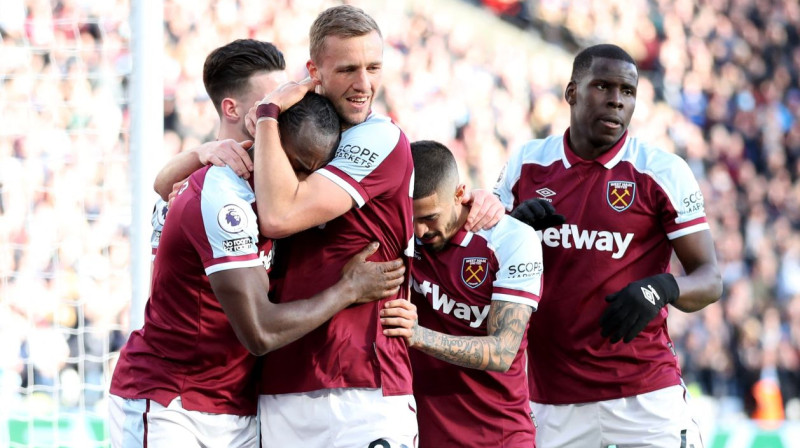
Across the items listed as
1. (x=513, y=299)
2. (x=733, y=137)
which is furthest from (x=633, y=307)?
(x=733, y=137)

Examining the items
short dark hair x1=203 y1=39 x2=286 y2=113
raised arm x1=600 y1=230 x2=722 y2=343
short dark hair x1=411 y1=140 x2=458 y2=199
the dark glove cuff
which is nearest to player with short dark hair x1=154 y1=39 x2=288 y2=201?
short dark hair x1=203 y1=39 x2=286 y2=113

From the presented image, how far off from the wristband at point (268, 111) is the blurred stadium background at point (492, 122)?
4.02 metres

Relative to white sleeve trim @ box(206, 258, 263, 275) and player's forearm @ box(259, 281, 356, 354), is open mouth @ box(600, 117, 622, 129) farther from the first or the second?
white sleeve trim @ box(206, 258, 263, 275)

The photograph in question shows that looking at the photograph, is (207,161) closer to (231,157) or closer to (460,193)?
(231,157)

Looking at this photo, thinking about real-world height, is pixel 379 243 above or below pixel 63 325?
above

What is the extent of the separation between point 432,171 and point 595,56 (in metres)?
1.19

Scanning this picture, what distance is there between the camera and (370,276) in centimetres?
298

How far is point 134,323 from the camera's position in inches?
179

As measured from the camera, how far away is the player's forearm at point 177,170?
348cm

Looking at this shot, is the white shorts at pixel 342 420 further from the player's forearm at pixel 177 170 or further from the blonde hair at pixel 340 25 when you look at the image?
the blonde hair at pixel 340 25

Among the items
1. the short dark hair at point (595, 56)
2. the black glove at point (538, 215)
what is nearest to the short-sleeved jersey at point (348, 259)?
the black glove at point (538, 215)

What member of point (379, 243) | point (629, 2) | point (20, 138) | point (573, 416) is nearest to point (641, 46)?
point (629, 2)

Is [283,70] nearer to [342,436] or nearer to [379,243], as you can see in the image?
[379,243]

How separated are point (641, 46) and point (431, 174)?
1035 cm
